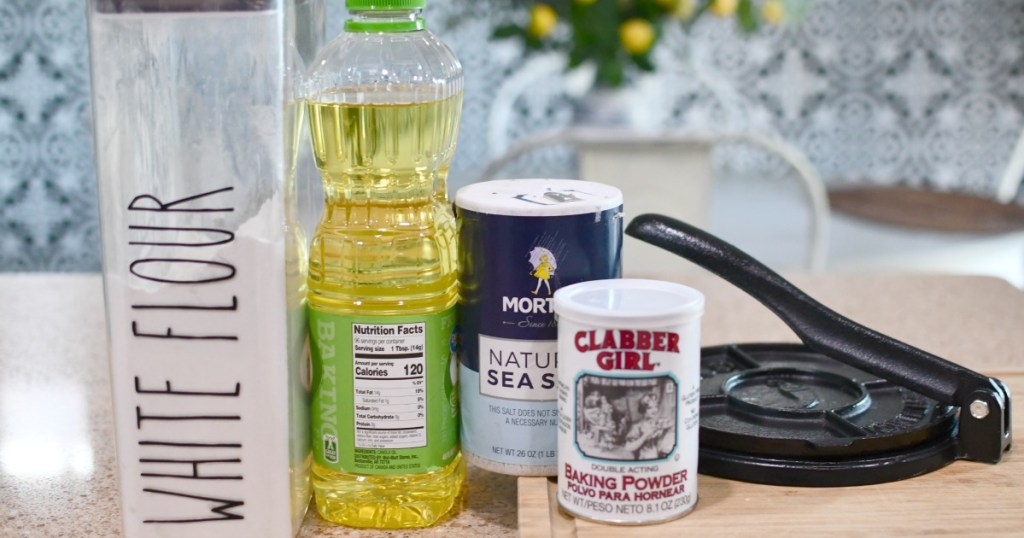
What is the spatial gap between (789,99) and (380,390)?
3.07m

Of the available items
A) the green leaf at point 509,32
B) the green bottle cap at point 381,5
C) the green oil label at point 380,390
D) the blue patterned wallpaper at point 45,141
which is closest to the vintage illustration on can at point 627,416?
the green oil label at point 380,390

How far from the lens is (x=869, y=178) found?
3.55 metres

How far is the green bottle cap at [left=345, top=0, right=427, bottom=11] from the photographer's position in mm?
641

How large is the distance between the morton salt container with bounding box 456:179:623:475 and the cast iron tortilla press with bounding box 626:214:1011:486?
0.21 ft

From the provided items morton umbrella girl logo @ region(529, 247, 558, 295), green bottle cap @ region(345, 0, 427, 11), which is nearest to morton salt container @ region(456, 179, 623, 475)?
morton umbrella girl logo @ region(529, 247, 558, 295)

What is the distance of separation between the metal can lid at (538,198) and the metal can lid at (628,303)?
5cm

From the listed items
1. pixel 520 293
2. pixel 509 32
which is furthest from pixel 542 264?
pixel 509 32

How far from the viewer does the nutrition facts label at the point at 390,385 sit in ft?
2.09

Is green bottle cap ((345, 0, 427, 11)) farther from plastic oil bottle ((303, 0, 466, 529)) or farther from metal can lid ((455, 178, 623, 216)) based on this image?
metal can lid ((455, 178, 623, 216))

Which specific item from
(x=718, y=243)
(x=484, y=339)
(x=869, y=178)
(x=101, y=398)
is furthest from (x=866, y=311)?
(x=869, y=178)

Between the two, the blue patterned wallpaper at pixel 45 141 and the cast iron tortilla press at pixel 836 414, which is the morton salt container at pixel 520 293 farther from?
the blue patterned wallpaper at pixel 45 141

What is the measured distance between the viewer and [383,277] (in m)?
0.65

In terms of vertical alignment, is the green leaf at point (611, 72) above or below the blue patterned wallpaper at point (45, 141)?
above

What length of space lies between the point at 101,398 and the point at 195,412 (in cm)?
39
